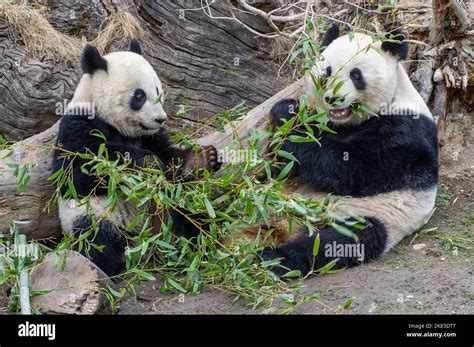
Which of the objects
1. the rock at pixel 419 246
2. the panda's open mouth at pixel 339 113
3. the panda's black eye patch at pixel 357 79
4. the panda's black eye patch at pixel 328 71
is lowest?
the rock at pixel 419 246

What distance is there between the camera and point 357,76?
627 cm

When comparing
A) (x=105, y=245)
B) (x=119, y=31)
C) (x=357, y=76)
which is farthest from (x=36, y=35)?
(x=357, y=76)

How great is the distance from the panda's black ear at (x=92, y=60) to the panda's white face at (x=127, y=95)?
5 centimetres

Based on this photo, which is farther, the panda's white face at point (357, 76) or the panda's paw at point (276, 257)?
the panda's white face at point (357, 76)

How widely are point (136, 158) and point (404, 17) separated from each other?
362 centimetres

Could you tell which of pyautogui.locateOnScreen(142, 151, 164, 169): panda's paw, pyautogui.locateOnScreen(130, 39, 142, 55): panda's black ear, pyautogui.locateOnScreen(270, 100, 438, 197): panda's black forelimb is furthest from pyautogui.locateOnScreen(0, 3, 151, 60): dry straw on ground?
pyautogui.locateOnScreen(270, 100, 438, 197): panda's black forelimb

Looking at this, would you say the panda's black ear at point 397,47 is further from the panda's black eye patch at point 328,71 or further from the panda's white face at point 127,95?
the panda's white face at point 127,95

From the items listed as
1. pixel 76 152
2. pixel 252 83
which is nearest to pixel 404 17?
pixel 252 83

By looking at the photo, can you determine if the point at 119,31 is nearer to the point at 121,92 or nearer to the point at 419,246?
the point at 121,92

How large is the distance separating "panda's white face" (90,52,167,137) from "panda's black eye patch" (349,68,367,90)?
5.72 ft

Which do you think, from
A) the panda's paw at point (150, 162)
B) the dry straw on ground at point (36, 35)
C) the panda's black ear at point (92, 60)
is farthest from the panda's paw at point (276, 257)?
the dry straw on ground at point (36, 35)

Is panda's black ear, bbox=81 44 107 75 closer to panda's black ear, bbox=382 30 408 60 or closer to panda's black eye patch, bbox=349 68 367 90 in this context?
panda's black eye patch, bbox=349 68 367 90

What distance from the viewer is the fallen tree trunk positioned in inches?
256

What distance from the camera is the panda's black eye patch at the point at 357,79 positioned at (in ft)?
20.5
